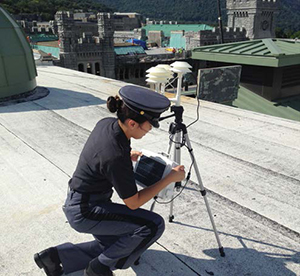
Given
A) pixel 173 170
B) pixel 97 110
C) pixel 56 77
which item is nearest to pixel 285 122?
pixel 97 110

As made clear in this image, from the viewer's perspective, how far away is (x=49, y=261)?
308 centimetres

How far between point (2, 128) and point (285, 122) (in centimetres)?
780

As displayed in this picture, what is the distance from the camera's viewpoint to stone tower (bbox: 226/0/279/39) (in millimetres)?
73250

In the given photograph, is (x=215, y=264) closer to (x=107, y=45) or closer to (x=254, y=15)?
(x=107, y=45)

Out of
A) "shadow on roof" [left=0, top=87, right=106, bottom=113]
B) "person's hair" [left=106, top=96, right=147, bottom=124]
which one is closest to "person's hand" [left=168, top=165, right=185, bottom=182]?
"person's hair" [left=106, top=96, right=147, bottom=124]

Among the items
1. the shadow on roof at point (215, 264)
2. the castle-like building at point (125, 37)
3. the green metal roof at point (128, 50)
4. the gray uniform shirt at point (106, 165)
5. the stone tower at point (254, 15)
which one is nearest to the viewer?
the gray uniform shirt at point (106, 165)

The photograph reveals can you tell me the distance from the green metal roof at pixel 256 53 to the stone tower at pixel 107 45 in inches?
1574

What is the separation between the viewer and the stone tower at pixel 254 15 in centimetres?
7325

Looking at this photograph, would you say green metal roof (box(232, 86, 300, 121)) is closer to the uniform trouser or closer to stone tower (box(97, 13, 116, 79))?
the uniform trouser

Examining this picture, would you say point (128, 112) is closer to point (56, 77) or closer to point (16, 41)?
point (16, 41)

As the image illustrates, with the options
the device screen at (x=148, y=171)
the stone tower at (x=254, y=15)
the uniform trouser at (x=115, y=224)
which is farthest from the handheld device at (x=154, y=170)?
the stone tower at (x=254, y=15)

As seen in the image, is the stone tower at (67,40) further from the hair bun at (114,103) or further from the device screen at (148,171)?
the hair bun at (114,103)

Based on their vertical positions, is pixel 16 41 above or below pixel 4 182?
above

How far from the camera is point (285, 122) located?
28.4 feet
